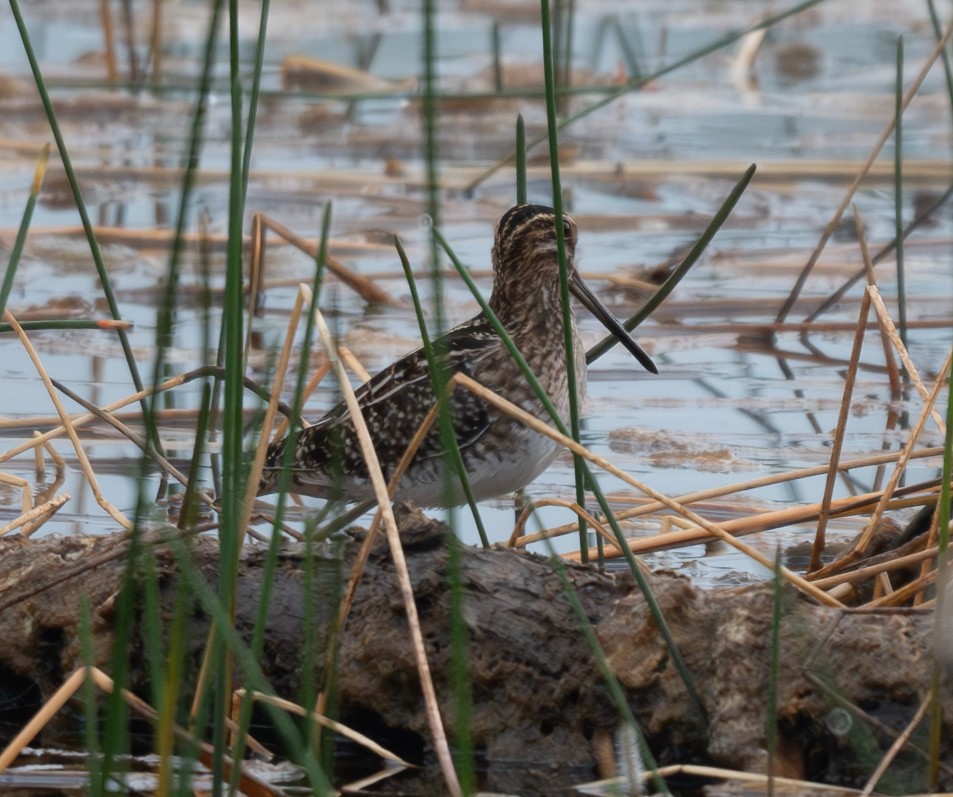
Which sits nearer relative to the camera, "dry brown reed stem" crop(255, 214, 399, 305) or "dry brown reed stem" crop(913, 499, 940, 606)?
"dry brown reed stem" crop(913, 499, 940, 606)

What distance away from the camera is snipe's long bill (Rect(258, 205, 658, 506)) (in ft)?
15.5

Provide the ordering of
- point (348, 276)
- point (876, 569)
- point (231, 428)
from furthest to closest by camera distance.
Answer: point (348, 276) < point (876, 569) < point (231, 428)

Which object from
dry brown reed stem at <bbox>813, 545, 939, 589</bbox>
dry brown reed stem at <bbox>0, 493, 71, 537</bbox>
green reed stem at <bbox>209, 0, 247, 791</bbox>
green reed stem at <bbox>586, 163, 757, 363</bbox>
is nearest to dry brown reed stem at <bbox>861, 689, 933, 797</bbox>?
dry brown reed stem at <bbox>813, 545, 939, 589</bbox>

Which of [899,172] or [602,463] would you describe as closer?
[602,463]

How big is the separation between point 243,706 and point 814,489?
288 cm

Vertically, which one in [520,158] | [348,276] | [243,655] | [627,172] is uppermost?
[627,172]

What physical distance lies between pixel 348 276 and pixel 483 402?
8.58 feet

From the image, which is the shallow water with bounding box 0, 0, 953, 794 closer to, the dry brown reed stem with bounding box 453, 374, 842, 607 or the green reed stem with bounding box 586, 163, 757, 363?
the dry brown reed stem with bounding box 453, 374, 842, 607

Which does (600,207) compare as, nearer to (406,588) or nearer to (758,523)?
(758,523)

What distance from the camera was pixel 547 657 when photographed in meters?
3.66

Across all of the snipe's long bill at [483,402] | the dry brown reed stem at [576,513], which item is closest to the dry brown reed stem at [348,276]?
the snipe's long bill at [483,402]

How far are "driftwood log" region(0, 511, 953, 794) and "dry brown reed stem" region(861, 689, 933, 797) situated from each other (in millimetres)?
31

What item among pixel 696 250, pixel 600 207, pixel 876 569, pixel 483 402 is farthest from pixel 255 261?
pixel 600 207

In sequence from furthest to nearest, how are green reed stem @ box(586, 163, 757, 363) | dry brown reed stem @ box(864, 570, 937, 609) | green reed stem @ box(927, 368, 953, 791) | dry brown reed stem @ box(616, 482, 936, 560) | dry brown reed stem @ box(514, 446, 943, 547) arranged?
dry brown reed stem @ box(514, 446, 943, 547) → dry brown reed stem @ box(616, 482, 936, 560) → green reed stem @ box(586, 163, 757, 363) → dry brown reed stem @ box(864, 570, 937, 609) → green reed stem @ box(927, 368, 953, 791)
